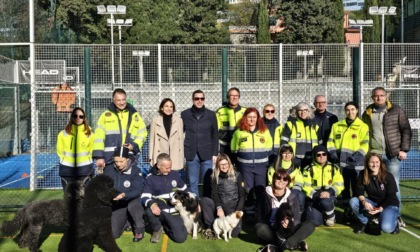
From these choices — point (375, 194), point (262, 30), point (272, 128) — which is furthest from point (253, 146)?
point (262, 30)

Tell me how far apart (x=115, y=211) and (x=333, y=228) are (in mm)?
3003

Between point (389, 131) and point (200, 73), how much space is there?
6119 millimetres

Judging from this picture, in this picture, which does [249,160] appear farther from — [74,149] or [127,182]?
[74,149]

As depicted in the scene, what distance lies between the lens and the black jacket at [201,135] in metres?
7.17

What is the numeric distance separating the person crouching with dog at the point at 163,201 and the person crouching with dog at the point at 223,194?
38 cm

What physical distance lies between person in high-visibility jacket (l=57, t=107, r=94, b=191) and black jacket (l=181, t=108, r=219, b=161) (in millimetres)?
1428

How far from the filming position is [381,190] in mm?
6582

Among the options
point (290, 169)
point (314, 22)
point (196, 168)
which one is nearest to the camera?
point (290, 169)

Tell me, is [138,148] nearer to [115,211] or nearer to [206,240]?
[115,211]

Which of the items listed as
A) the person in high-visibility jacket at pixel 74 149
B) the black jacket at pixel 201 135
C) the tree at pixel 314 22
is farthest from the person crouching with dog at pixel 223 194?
the tree at pixel 314 22

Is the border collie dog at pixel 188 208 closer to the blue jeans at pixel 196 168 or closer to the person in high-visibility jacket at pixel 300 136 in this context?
the blue jeans at pixel 196 168

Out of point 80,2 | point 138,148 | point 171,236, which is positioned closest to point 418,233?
point 171,236

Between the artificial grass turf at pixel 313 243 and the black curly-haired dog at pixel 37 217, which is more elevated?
the black curly-haired dog at pixel 37 217

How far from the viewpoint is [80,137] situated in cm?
660
